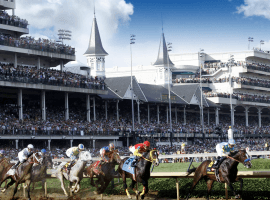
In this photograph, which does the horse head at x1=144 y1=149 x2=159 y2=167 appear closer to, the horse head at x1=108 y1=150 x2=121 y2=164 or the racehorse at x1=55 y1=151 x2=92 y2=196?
the horse head at x1=108 y1=150 x2=121 y2=164

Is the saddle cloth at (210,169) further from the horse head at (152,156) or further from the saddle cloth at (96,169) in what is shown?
the saddle cloth at (96,169)

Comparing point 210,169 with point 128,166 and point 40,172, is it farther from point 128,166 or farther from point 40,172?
point 40,172

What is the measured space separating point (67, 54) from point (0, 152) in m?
24.7

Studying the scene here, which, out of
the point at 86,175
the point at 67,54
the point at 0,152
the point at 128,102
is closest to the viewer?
the point at 86,175

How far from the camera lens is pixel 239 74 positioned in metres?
69.3

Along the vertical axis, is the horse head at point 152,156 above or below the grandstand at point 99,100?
below

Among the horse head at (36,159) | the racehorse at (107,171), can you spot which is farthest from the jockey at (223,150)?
the horse head at (36,159)

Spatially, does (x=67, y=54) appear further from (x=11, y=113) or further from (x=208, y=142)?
(x=208, y=142)

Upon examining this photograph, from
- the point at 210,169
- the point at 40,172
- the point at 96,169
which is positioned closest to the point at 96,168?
the point at 96,169

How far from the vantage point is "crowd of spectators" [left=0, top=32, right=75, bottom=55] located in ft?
126

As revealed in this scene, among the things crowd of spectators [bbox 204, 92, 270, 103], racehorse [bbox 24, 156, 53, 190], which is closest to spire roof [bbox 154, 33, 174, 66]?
crowd of spectators [bbox 204, 92, 270, 103]

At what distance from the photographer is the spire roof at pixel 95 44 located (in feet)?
186

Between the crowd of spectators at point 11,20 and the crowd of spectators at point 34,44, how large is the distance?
1.00 metres

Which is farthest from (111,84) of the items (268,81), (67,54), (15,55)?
(268,81)
